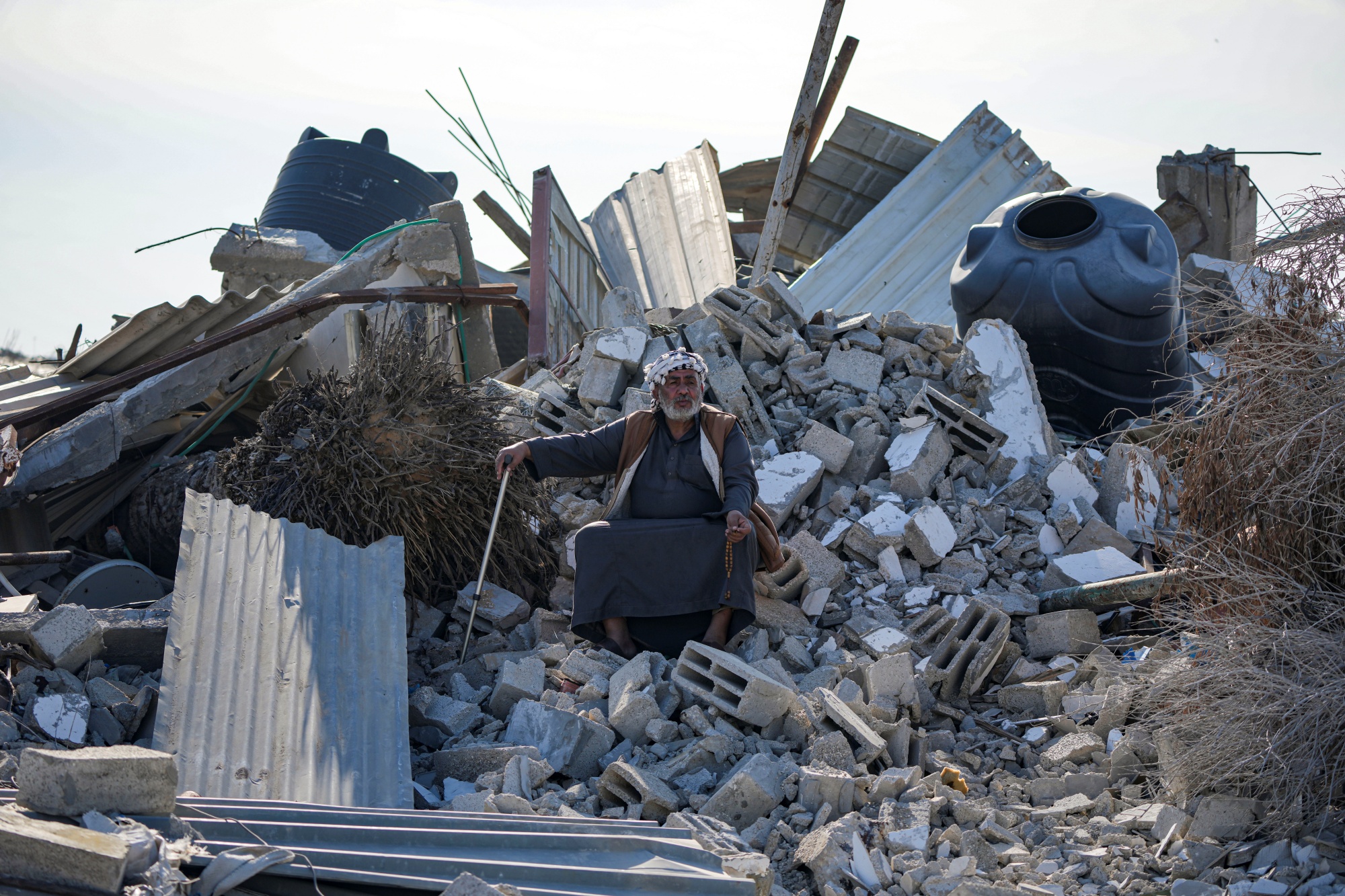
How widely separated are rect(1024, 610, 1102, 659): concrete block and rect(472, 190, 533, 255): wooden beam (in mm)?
7568

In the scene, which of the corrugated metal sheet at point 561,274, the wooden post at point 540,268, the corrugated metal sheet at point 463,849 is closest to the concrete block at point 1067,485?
the corrugated metal sheet at point 463,849

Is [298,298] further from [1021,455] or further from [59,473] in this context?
[1021,455]

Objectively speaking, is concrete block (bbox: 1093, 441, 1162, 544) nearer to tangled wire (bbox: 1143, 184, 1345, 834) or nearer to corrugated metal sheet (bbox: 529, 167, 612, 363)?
tangled wire (bbox: 1143, 184, 1345, 834)

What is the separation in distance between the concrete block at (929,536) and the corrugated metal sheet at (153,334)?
17.1 ft

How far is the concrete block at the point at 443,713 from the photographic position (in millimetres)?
4137

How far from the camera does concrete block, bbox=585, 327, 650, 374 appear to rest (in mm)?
6648

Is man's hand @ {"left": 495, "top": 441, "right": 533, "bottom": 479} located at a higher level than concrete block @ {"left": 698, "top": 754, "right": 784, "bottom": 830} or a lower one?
higher

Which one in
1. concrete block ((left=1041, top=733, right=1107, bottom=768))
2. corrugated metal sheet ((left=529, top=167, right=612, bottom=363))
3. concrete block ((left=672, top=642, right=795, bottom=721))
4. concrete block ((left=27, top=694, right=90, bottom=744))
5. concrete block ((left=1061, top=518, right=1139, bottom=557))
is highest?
corrugated metal sheet ((left=529, top=167, right=612, bottom=363))

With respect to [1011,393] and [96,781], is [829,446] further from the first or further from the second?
[96,781]

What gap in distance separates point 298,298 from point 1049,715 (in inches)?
222

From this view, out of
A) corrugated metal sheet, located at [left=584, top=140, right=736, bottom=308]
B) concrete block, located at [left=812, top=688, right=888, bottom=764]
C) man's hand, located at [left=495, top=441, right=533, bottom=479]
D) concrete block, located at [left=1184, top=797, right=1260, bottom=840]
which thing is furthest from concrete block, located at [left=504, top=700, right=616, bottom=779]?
corrugated metal sheet, located at [left=584, top=140, right=736, bottom=308]

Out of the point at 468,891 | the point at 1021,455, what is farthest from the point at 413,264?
the point at 468,891

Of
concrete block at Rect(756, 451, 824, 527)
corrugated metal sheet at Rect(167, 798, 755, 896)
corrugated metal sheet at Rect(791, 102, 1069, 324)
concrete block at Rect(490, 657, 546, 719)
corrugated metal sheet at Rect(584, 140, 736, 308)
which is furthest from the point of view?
corrugated metal sheet at Rect(584, 140, 736, 308)

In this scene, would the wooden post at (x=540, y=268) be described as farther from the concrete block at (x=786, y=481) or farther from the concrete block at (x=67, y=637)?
the concrete block at (x=67, y=637)
